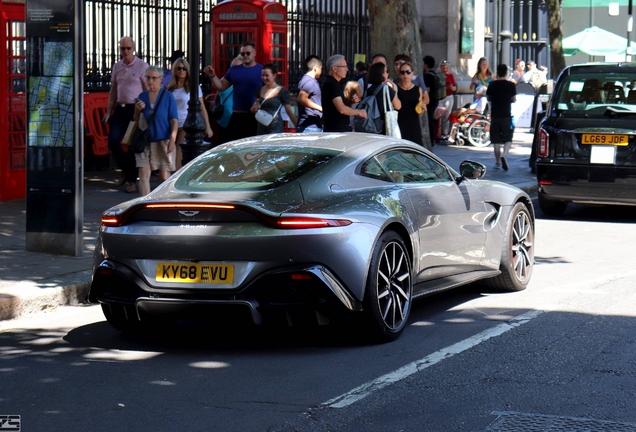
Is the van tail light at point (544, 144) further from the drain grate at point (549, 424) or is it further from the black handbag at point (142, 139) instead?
the drain grate at point (549, 424)

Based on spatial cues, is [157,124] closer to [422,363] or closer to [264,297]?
[264,297]

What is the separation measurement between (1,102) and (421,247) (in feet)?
26.0

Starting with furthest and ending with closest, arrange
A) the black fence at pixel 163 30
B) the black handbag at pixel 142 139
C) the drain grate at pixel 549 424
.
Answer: the black fence at pixel 163 30 → the black handbag at pixel 142 139 → the drain grate at pixel 549 424

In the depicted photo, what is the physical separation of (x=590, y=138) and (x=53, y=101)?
21.2ft

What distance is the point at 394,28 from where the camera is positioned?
730 inches

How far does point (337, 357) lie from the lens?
22.6 ft

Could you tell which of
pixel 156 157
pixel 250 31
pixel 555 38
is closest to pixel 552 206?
pixel 156 157

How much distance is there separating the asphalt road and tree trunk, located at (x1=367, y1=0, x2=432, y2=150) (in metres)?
10.1

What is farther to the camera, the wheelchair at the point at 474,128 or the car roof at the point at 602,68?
the wheelchair at the point at 474,128

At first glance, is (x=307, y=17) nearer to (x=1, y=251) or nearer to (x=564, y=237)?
(x=564, y=237)

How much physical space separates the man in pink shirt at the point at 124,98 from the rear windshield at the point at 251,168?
301 inches

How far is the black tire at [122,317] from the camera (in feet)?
23.8

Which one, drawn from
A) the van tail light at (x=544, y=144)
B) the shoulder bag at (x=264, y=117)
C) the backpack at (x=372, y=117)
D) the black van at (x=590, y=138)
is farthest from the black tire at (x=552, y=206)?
the shoulder bag at (x=264, y=117)

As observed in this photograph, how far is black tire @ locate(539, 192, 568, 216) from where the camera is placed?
569 inches
